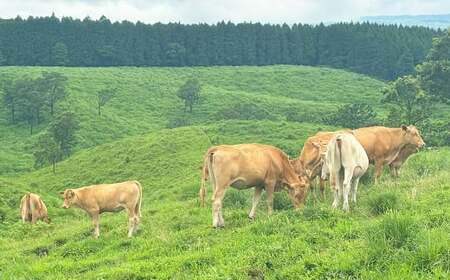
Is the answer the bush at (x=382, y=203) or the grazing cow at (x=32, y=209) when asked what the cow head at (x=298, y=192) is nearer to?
the bush at (x=382, y=203)

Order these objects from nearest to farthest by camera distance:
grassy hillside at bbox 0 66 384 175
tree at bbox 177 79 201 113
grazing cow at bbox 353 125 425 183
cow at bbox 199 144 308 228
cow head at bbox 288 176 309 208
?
cow at bbox 199 144 308 228
cow head at bbox 288 176 309 208
grazing cow at bbox 353 125 425 183
grassy hillside at bbox 0 66 384 175
tree at bbox 177 79 201 113

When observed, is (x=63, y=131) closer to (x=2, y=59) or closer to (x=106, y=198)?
(x=106, y=198)

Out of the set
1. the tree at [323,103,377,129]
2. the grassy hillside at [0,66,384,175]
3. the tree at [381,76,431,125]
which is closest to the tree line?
the tree at [381,76,431,125]

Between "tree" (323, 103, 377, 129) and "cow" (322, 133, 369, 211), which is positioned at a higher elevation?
"cow" (322, 133, 369, 211)

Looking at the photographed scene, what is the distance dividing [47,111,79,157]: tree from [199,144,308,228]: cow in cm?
5615

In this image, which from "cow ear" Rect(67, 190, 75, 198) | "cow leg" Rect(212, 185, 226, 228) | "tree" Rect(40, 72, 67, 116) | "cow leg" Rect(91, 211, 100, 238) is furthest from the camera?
"tree" Rect(40, 72, 67, 116)

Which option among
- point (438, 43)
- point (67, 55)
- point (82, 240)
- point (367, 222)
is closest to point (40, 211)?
point (82, 240)

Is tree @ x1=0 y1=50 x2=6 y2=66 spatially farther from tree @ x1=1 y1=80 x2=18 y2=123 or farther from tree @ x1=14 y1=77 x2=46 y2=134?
tree @ x1=14 y1=77 x2=46 y2=134

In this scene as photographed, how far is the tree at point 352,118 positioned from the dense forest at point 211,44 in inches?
2956

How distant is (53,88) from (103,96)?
8440 mm

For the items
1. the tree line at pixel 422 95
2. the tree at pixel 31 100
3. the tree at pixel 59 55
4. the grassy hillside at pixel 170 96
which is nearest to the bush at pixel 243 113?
the grassy hillside at pixel 170 96

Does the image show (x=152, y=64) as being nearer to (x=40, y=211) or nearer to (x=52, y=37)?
(x=52, y=37)

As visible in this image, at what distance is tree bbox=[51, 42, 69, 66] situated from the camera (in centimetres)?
13438

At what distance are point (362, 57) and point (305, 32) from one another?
66.8ft
